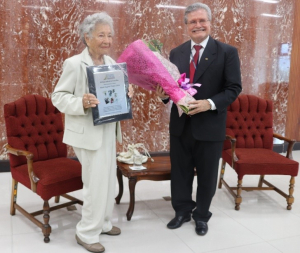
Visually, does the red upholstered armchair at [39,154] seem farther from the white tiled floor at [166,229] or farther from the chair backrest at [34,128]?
the white tiled floor at [166,229]

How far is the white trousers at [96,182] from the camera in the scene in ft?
8.84

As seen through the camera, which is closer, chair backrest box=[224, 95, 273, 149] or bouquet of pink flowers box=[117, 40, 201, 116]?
bouquet of pink flowers box=[117, 40, 201, 116]

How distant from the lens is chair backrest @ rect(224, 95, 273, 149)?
13.9 feet

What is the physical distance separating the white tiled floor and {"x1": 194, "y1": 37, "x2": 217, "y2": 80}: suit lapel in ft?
4.49

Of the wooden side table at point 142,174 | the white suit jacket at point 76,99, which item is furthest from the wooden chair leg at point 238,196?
the white suit jacket at point 76,99

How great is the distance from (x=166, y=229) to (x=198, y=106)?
1.16 meters

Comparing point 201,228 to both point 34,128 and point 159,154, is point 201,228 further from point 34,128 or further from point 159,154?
point 159,154

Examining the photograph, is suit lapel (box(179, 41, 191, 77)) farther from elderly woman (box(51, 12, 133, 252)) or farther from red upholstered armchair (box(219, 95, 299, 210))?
red upholstered armchair (box(219, 95, 299, 210))

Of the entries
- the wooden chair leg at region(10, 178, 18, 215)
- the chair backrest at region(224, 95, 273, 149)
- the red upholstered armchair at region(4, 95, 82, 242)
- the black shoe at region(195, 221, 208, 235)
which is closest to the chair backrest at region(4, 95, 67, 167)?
the red upholstered armchair at region(4, 95, 82, 242)

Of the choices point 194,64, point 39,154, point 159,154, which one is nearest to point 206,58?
point 194,64

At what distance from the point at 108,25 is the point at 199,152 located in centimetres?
129

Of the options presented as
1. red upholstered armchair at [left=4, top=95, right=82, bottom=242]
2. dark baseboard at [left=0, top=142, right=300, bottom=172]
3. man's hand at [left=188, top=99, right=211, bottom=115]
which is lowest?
dark baseboard at [left=0, top=142, right=300, bottom=172]

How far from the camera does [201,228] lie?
10.3 ft

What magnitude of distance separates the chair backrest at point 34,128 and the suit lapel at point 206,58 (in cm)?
147
